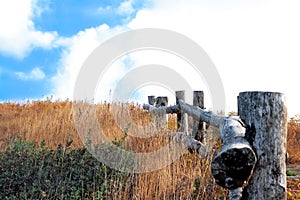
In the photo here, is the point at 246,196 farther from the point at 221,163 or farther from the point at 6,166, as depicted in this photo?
the point at 6,166

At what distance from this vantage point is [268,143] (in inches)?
96.8

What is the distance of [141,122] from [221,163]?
5.07m

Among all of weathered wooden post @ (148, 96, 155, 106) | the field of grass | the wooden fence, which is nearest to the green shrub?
the field of grass

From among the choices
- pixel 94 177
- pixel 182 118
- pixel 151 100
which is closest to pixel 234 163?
pixel 94 177

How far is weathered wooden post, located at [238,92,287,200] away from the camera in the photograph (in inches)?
96.9

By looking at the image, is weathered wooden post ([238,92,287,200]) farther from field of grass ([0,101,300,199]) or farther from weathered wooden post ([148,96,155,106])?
weathered wooden post ([148,96,155,106])

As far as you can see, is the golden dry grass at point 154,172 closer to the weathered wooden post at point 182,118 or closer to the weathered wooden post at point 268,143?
the weathered wooden post at point 182,118

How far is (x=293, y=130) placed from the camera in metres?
9.87

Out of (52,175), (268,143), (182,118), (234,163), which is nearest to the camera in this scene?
(234,163)

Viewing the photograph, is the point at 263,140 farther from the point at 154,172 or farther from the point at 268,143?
the point at 154,172

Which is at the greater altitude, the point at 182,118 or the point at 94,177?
the point at 182,118

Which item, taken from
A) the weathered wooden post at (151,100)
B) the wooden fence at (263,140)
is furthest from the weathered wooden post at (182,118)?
the wooden fence at (263,140)

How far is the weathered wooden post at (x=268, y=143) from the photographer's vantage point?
246 centimetres

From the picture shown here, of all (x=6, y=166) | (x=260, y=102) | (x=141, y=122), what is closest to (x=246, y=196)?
(x=260, y=102)
